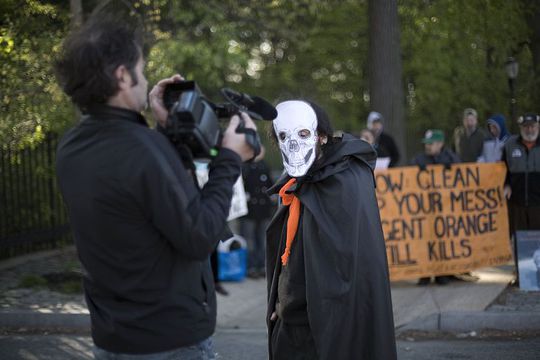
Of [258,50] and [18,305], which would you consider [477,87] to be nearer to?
[258,50]

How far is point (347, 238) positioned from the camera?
11.8 feet

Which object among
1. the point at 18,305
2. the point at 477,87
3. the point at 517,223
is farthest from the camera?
the point at 477,87

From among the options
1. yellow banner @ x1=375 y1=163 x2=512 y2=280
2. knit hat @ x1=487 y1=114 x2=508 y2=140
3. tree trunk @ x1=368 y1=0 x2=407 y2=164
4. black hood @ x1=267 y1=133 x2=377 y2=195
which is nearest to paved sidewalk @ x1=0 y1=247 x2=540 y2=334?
yellow banner @ x1=375 y1=163 x2=512 y2=280

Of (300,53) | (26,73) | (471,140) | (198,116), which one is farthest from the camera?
(300,53)

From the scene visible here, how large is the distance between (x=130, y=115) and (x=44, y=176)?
908 cm

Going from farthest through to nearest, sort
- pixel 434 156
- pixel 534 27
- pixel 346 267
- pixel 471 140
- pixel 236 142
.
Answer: pixel 471 140, pixel 434 156, pixel 534 27, pixel 346 267, pixel 236 142

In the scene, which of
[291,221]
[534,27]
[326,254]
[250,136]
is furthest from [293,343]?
[534,27]

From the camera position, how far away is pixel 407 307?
7.60m

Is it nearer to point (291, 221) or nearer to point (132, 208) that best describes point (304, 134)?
point (291, 221)

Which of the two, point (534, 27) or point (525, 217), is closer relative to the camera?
point (525, 217)

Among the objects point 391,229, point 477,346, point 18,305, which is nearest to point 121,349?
point 477,346

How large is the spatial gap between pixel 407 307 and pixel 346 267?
4.26 metres

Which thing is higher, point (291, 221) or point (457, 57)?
point (457, 57)

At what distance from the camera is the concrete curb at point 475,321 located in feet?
22.1
